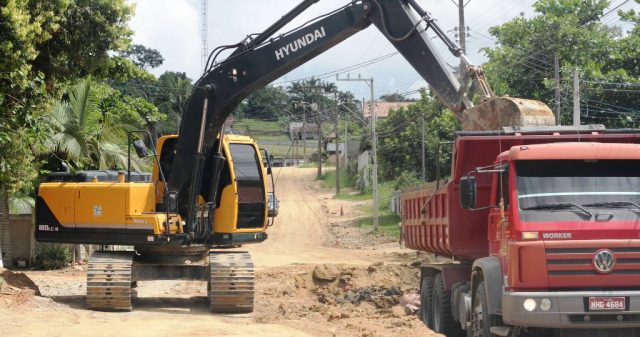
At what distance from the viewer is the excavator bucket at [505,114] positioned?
15.0 metres

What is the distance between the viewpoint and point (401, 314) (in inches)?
728

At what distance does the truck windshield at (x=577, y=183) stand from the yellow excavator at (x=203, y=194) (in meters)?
6.04

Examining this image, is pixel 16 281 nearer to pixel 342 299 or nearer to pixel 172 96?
pixel 342 299

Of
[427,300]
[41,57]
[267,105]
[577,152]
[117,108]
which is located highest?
[267,105]

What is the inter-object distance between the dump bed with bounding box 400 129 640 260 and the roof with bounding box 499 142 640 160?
58.7 inches

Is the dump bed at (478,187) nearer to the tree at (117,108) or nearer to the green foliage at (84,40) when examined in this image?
the green foliage at (84,40)

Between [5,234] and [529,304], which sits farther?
[5,234]

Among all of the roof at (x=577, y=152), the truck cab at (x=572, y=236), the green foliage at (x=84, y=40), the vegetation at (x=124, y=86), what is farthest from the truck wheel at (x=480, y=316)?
the green foliage at (x=84, y=40)

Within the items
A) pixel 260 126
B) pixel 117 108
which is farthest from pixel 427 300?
pixel 260 126

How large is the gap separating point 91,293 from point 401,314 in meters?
5.92

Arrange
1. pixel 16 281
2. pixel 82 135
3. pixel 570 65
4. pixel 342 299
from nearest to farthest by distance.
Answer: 1. pixel 16 281
2. pixel 342 299
3. pixel 82 135
4. pixel 570 65

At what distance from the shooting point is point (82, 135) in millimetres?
28734

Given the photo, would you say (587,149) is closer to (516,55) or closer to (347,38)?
(347,38)

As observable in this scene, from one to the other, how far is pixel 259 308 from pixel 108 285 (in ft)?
12.1
